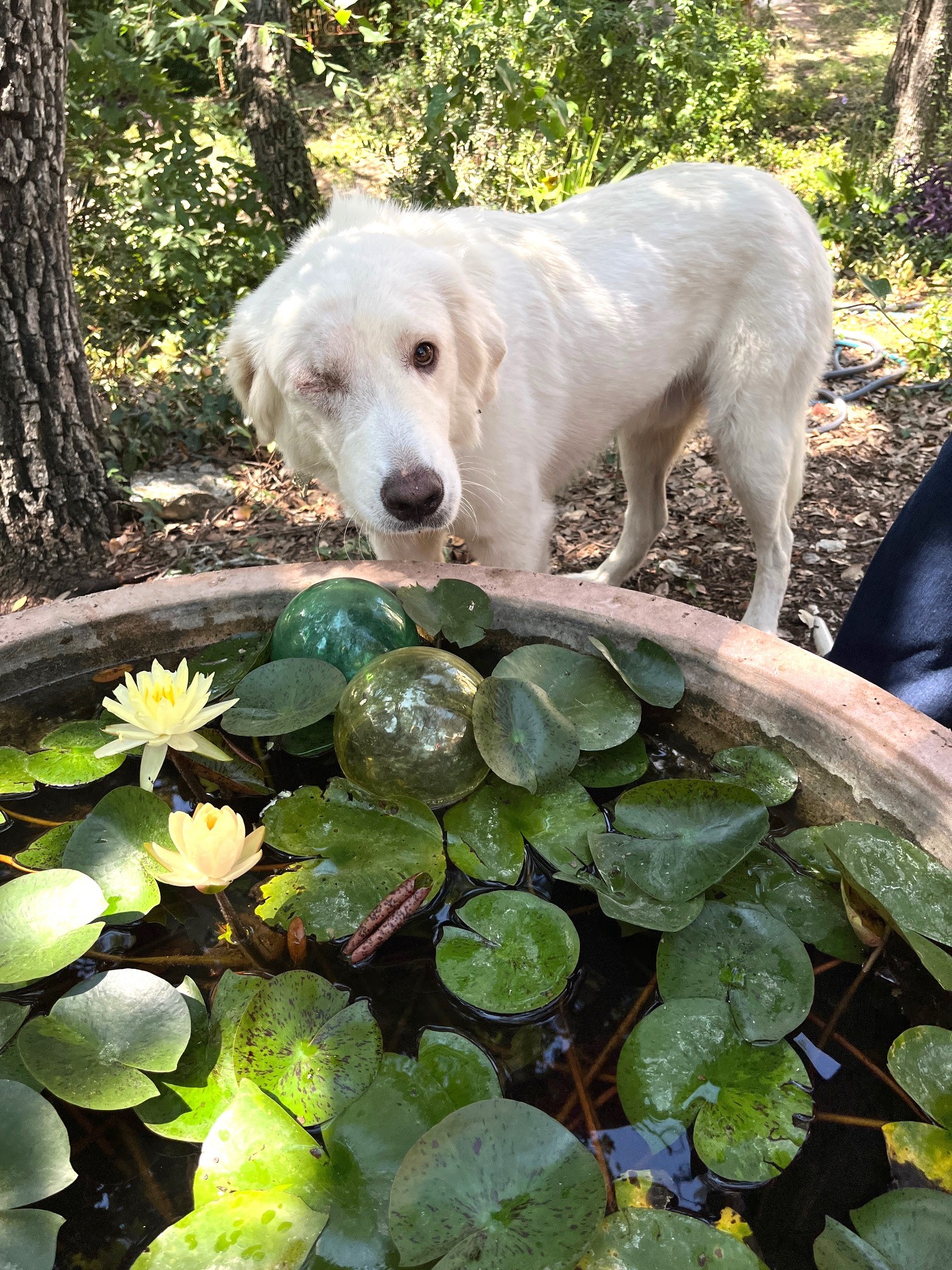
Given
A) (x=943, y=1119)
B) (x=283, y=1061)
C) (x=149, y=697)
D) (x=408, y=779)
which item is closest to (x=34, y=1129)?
(x=283, y=1061)

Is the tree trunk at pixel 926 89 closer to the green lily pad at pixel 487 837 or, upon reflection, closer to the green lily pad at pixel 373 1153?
the green lily pad at pixel 487 837

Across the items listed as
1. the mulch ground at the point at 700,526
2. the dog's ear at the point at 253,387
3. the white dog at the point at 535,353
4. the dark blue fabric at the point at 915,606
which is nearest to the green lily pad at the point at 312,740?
the white dog at the point at 535,353

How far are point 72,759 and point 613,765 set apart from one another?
783 millimetres

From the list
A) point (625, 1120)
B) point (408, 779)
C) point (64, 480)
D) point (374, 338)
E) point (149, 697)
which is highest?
point (374, 338)

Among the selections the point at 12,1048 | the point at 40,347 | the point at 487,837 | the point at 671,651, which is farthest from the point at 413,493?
the point at 40,347

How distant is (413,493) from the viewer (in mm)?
1610

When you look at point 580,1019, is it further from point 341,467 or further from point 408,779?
point 341,467

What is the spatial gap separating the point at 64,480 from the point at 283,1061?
256cm

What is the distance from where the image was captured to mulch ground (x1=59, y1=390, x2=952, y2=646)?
3.15 meters

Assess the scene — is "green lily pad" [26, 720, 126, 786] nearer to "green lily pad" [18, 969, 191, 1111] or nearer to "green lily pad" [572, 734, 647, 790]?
"green lily pad" [18, 969, 191, 1111]

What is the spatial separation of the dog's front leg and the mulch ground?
716 millimetres

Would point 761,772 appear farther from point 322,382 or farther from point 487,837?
point 322,382

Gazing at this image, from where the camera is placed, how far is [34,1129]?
779mm

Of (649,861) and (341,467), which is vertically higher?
(341,467)
